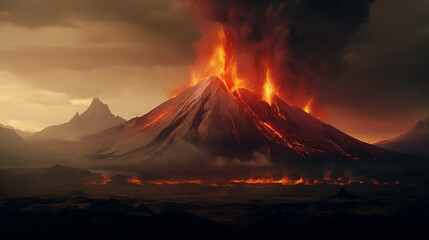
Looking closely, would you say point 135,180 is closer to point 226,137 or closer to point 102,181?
point 102,181

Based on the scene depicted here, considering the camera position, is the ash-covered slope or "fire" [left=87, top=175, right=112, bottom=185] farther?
the ash-covered slope

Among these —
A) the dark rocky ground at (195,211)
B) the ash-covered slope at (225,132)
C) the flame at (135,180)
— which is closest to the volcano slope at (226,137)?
the ash-covered slope at (225,132)

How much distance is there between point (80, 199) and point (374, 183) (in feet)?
357

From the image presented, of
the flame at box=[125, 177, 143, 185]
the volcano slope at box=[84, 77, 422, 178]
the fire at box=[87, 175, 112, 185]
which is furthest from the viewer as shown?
the volcano slope at box=[84, 77, 422, 178]

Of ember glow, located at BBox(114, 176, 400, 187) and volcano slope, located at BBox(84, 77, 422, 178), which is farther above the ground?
volcano slope, located at BBox(84, 77, 422, 178)

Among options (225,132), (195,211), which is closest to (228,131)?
(225,132)

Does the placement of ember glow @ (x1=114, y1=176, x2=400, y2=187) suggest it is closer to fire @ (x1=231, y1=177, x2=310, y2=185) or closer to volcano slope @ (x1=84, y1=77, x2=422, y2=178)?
fire @ (x1=231, y1=177, x2=310, y2=185)

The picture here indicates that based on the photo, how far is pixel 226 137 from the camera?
15825 centimetres

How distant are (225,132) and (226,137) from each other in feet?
8.04

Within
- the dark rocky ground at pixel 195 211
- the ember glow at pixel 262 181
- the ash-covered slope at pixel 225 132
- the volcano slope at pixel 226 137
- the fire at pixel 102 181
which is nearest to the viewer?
the dark rocky ground at pixel 195 211

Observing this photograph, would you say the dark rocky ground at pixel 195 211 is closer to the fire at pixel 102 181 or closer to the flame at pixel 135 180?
the fire at pixel 102 181

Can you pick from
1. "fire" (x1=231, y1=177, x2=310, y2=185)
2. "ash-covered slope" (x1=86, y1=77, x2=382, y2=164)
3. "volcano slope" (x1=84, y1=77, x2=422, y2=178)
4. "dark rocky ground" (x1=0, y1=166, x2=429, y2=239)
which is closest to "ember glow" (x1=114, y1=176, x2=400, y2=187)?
"fire" (x1=231, y1=177, x2=310, y2=185)

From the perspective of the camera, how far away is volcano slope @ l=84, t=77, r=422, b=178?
152 metres

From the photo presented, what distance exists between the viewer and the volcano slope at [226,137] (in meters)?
152
